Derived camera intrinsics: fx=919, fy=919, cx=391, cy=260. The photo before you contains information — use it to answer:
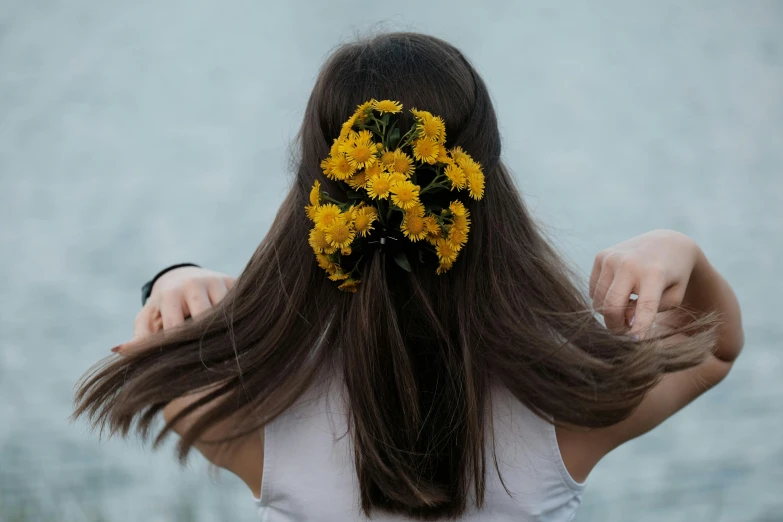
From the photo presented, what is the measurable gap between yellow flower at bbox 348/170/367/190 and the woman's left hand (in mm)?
441

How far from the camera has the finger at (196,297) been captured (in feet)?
5.30

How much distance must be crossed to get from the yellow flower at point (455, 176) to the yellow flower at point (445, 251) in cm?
8

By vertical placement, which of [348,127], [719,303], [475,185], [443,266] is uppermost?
[348,127]

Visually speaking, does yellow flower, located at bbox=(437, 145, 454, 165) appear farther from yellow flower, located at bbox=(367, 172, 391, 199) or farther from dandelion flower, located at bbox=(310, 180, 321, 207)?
dandelion flower, located at bbox=(310, 180, 321, 207)

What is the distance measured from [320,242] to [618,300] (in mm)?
484

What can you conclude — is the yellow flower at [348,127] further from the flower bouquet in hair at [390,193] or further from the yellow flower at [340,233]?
the yellow flower at [340,233]

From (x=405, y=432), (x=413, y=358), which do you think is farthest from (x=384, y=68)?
(x=405, y=432)

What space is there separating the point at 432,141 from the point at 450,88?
0.43 ft

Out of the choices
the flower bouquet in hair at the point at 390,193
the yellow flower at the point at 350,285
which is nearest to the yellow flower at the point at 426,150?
the flower bouquet in hair at the point at 390,193

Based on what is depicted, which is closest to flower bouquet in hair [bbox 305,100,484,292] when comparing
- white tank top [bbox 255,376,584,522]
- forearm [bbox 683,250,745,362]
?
white tank top [bbox 255,376,584,522]

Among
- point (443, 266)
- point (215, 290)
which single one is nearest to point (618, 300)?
point (443, 266)

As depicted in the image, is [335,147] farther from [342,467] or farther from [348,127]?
[342,467]

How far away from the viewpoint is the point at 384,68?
1419mm

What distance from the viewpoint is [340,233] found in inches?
51.7
